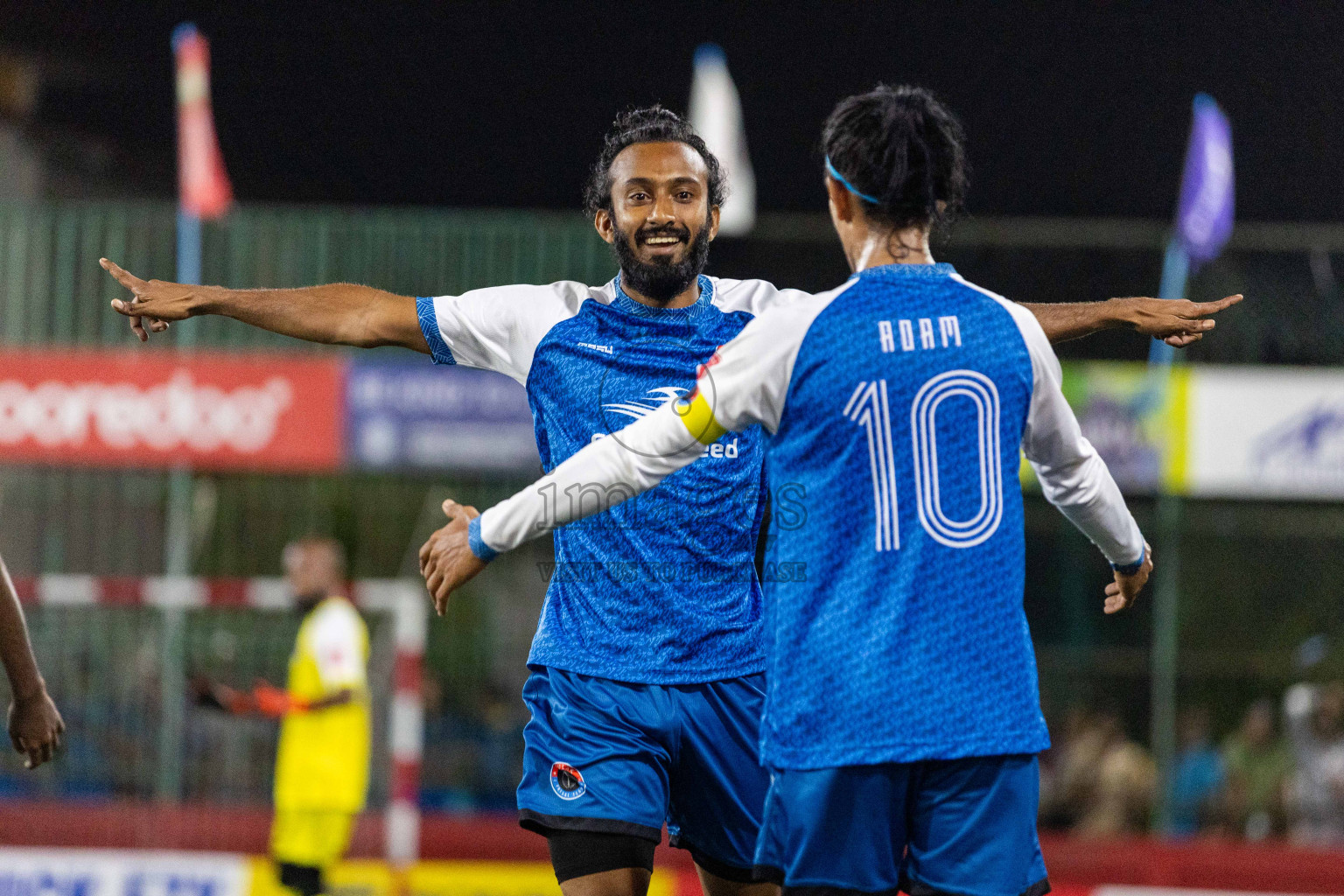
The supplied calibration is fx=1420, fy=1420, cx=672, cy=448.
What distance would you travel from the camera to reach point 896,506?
94.7 inches

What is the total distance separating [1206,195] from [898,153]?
7.17 m

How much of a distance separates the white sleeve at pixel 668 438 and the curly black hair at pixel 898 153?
0.84ft

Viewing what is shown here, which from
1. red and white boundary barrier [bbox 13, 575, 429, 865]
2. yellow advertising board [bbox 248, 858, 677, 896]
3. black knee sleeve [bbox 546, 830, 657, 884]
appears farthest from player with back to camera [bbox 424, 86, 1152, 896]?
red and white boundary barrier [bbox 13, 575, 429, 865]

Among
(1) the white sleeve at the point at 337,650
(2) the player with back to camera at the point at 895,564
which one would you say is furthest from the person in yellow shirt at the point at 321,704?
(2) the player with back to camera at the point at 895,564

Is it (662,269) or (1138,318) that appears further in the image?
(662,269)

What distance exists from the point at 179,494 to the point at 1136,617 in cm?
674

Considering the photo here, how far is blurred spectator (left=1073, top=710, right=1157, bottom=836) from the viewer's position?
889 cm

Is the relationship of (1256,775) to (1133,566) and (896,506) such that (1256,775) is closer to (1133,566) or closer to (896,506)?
(1133,566)

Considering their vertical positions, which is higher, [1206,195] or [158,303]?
[1206,195]

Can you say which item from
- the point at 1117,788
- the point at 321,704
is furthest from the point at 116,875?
the point at 1117,788

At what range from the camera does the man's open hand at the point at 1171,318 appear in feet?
10.7

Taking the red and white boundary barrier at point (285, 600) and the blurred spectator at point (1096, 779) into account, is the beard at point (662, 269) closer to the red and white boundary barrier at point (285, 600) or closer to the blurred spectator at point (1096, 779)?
the red and white boundary barrier at point (285, 600)

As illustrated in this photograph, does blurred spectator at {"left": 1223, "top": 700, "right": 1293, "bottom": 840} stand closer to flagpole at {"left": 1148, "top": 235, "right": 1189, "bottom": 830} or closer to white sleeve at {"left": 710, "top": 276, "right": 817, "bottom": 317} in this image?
flagpole at {"left": 1148, "top": 235, "right": 1189, "bottom": 830}

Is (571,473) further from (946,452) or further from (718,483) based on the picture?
(718,483)
